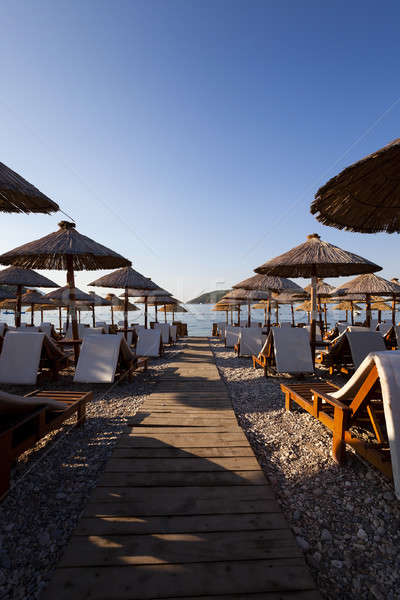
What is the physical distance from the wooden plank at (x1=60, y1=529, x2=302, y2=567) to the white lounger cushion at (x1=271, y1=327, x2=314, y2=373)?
399cm

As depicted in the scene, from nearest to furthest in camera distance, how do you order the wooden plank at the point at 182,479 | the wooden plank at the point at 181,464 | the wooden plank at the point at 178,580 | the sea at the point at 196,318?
the wooden plank at the point at 178,580
the wooden plank at the point at 182,479
the wooden plank at the point at 181,464
the sea at the point at 196,318

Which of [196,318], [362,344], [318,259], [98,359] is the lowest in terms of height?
[196,318]

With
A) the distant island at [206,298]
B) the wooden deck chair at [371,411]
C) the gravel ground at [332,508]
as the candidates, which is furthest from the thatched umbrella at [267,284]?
the distant island at [206,298]

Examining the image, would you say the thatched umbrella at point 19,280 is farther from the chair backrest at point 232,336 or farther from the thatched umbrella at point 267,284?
the chair backrest at point 232,336

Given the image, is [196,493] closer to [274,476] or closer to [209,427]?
[274,476]

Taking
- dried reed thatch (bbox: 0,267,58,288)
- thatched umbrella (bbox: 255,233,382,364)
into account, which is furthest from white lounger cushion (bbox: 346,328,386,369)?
dried reed thatch (bbox: 0,267,58,288)

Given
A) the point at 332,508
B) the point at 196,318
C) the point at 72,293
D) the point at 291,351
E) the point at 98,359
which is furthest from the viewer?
the point at 196,318

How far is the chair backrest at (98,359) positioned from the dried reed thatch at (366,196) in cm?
406

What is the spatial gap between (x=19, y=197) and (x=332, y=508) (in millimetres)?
4411

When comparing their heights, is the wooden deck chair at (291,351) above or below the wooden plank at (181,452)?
above

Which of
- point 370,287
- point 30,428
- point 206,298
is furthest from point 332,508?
point 206,298

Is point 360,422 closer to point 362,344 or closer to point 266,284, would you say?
point 362,344

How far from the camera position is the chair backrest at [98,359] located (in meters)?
4.66

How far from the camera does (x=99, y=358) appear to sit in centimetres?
486
